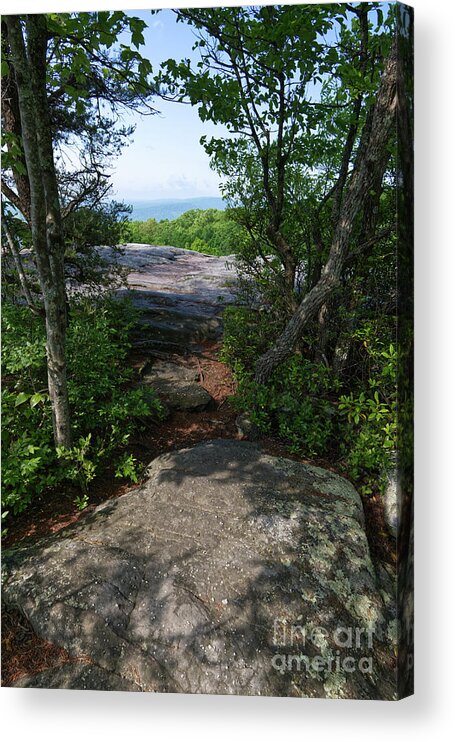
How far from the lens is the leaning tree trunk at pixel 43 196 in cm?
296

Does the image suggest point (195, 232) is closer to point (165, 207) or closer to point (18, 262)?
point (165, 207)

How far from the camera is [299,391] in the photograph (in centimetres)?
396

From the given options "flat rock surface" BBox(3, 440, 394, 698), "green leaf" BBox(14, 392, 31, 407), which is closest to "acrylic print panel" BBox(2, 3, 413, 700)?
"flat rock surface" BBox(3, 440, 394, 698)

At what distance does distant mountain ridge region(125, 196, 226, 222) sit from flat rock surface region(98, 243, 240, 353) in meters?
0.26

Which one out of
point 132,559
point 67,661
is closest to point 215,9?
point 132,559

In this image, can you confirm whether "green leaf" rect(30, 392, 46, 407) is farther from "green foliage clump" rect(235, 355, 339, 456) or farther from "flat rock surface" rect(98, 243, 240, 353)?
"green foliage clump" rect(235, 355, 339, 456)

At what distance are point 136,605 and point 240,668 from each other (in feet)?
2.04

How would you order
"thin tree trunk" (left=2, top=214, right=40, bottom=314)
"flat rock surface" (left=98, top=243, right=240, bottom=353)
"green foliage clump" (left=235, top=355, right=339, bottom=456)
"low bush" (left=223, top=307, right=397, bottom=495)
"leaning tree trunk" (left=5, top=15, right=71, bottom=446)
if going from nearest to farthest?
"leaning tree trunk" (left=5, top=15, right=71, bottom=446), "low bush" (left=223, top=307, right=397, bottom=495), "thin tree trunk" (left=2, top=214, right=40, bottom=314), "green foliage clump" (left=235, top=355, right=339, bottom=456), "flat rock surface" (left=98, top=243, right=240, bottom=353)

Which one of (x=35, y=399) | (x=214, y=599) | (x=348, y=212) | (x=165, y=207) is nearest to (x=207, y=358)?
(x=165, y=207)

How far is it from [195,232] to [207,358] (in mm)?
1068

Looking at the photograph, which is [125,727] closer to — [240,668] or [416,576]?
[240,668]

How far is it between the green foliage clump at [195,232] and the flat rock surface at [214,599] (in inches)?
82.0

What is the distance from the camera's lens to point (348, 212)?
11.9 feet

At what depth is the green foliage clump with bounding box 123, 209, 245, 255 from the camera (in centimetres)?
383
